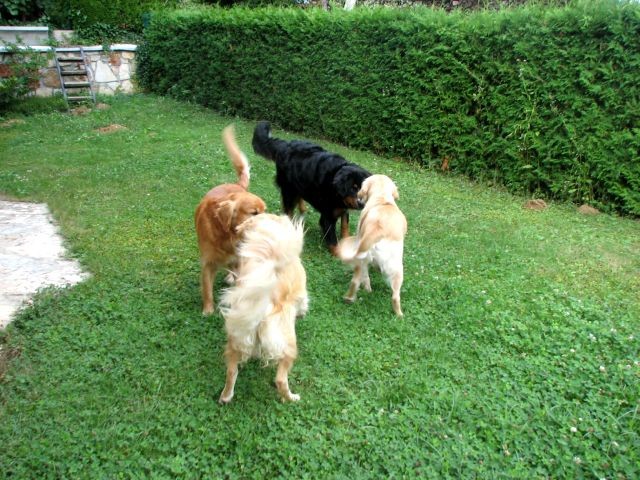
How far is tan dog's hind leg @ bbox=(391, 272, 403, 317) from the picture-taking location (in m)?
4.27

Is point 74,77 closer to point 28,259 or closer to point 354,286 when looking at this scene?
point 28,259

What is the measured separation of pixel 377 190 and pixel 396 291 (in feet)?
3.55

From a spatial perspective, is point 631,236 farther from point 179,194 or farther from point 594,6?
point 179,194

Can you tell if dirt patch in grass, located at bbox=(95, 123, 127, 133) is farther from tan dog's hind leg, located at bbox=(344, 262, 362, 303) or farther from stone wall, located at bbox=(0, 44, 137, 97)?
tan dog's hind leg, located at bbox=(344, 262, 362, 303)

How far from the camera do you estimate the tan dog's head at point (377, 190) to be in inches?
185

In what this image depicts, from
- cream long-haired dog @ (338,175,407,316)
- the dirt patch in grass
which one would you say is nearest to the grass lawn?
cream long-haired dog @ (338,175,407,316)

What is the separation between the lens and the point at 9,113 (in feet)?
40.2

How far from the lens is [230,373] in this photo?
3.19m

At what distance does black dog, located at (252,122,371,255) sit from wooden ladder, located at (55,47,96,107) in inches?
368

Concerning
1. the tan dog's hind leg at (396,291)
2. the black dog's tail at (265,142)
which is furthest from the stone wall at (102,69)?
the tan dog's hind leg at (396,291)

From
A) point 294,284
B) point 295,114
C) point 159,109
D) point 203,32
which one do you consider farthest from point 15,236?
point 203,32

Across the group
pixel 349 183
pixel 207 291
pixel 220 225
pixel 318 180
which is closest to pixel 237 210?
pixel 220 225

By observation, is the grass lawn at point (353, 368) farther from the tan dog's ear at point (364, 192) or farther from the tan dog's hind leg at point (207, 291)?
the tan dog's ear at point (364, 192)

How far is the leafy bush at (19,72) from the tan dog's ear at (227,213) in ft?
37.1
